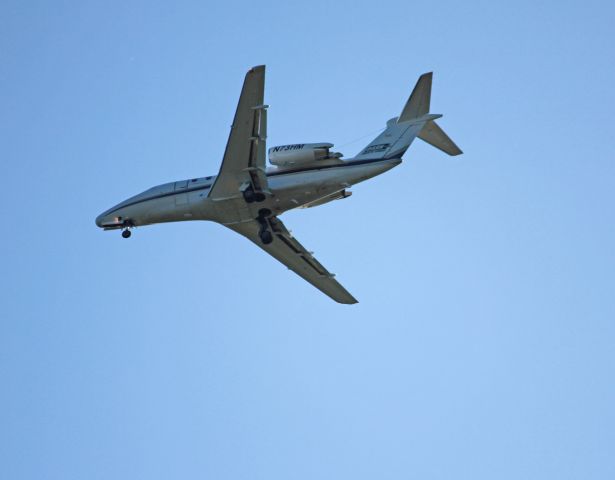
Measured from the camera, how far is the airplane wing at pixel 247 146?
37906 mm

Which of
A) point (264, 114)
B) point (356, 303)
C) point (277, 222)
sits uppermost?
point (264, 114)

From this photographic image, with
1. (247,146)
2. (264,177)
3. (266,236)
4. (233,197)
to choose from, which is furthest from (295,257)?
(247,146)

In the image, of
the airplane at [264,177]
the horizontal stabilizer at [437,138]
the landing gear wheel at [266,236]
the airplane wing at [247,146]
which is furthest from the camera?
the landing gear wheel at [266,236]

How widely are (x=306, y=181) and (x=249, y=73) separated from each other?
668cm

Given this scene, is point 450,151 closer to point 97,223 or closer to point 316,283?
point 316,283

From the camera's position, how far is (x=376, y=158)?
41.7 m

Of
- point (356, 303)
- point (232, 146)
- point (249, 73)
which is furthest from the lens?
point (356, 303)

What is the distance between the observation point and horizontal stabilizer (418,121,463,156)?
142ft

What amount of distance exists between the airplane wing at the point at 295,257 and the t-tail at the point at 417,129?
655 cm

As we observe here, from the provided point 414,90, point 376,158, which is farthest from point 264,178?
point 414,90

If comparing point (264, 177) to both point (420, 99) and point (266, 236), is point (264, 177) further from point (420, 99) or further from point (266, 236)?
point (420, 99)

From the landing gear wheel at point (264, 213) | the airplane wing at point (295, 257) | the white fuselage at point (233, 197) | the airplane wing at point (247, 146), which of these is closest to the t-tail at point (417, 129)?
the white fuselage at point (233, 197)

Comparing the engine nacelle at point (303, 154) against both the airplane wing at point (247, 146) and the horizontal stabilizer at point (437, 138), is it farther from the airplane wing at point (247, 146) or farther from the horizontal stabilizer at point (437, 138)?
the horizontal stabilizer at point (437, 138)

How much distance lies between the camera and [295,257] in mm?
48469
